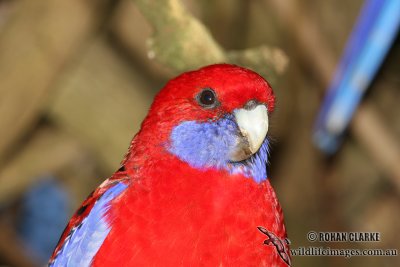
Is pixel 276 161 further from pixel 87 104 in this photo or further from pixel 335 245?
pixel 87 104

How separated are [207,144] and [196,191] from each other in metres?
0.11

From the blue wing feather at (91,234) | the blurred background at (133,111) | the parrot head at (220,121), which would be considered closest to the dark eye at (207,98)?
the parrot head at (220,121)

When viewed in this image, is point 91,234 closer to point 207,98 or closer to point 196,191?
point 196,191

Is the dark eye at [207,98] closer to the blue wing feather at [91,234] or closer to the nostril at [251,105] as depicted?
the nostril at [251,105]

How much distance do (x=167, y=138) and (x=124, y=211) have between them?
0.19 m

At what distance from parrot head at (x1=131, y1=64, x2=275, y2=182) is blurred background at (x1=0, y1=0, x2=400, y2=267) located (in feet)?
4.02

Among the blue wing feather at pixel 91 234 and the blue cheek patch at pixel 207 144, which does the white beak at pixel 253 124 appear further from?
the blue wing feather at pixel 91 234

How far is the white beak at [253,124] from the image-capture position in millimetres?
1415

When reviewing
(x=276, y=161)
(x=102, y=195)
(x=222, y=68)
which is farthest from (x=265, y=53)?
(x=276, y=161)

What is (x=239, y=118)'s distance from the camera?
1.43 metres

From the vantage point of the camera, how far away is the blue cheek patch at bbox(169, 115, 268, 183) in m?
1.43

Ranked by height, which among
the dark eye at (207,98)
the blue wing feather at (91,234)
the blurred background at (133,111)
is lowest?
the blurred background at (133,111)

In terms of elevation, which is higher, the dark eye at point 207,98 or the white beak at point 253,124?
the dark eye at point 207,98

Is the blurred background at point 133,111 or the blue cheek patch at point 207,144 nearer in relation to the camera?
the blue cheek patch at point 207,144
